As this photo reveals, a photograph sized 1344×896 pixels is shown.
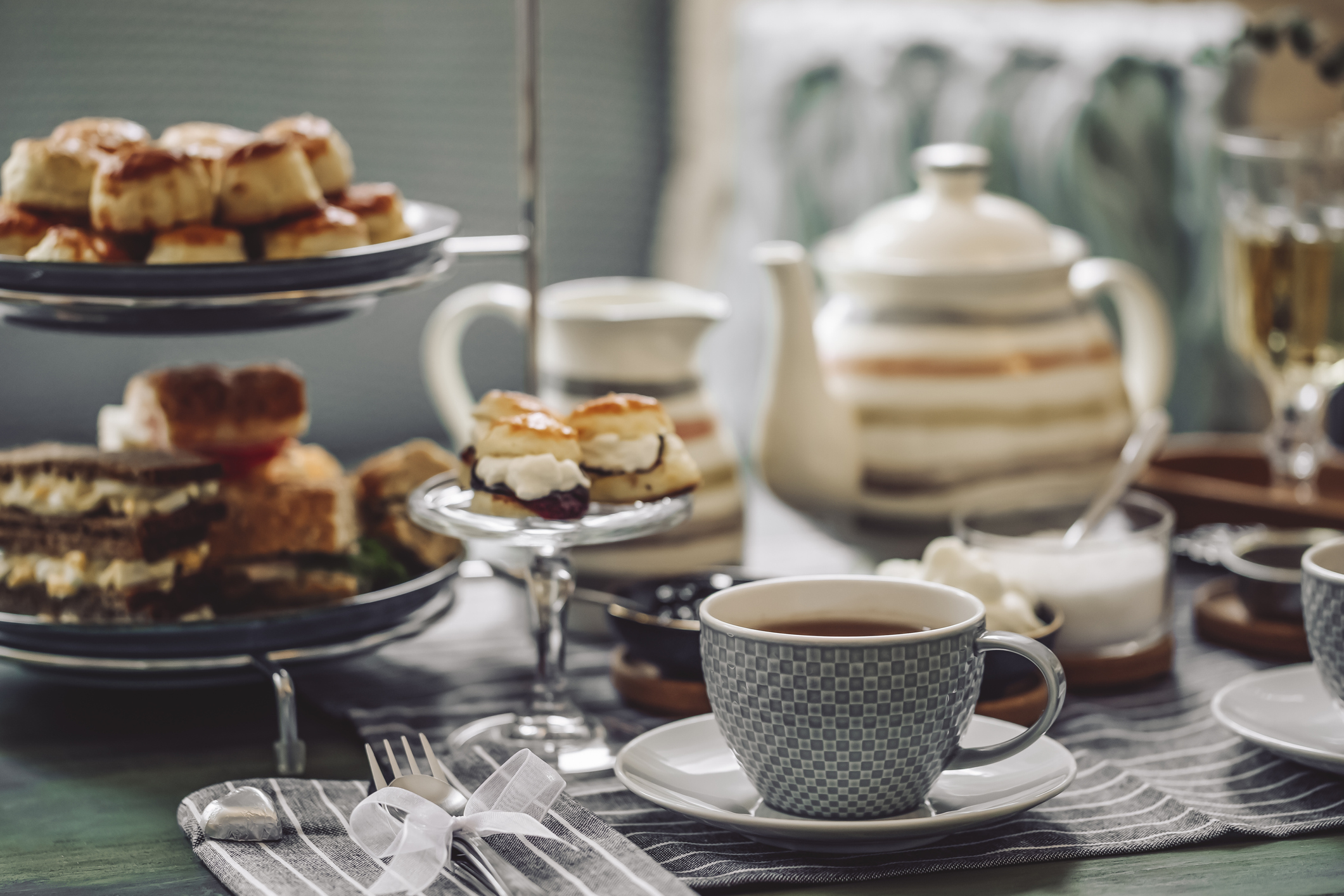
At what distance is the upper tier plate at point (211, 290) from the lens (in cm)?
66

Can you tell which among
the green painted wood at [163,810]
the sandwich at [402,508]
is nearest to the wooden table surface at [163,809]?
the green painted wood at [163,810]

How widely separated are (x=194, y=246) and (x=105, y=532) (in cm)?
15

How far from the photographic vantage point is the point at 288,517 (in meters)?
0.75

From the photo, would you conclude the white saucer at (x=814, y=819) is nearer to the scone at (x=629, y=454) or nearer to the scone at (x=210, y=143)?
the scone at (x=629, y=454)

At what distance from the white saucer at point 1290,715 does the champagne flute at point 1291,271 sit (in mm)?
252

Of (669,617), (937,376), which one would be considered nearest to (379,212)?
(669,617)

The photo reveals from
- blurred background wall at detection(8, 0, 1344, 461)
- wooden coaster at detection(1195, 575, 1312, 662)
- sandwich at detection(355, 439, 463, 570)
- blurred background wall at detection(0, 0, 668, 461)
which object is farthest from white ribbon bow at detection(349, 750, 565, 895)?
blurred background wall at detection(0, 0, 668, 461)

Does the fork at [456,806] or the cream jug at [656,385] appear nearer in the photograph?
the fork at [456,806]

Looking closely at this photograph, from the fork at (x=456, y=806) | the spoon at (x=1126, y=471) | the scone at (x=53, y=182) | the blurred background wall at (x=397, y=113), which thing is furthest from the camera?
the blurred background wall at (x=397, y=113)

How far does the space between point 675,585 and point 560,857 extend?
255 millimetres

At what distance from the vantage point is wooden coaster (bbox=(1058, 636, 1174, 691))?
768mm

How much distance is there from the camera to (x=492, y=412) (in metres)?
0.69

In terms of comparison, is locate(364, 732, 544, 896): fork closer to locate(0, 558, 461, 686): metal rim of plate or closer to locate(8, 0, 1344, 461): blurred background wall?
locate(0, 558, 461, 686): metal rim of plate

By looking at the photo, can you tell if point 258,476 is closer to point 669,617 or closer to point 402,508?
point 402,508
